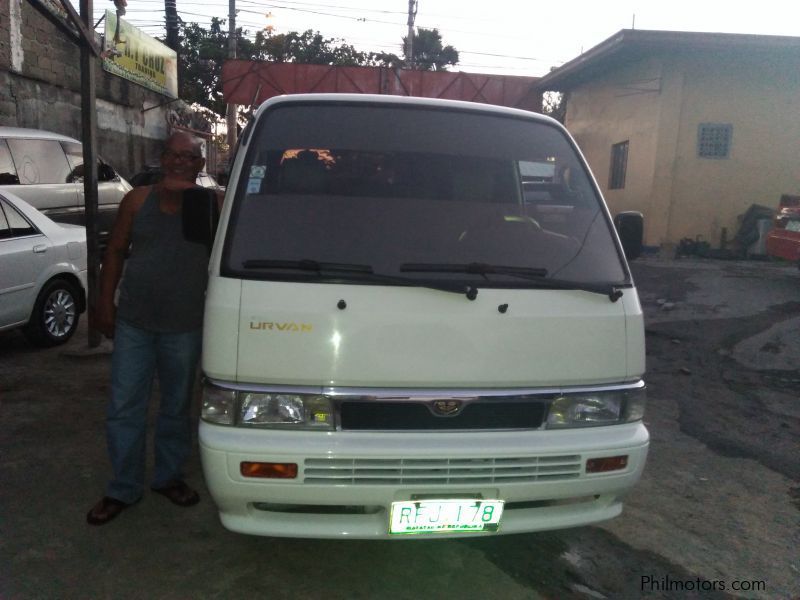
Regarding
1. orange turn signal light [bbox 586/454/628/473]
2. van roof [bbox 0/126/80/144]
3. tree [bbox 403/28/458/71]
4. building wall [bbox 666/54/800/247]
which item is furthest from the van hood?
tree [bbox 403/28/458/71]

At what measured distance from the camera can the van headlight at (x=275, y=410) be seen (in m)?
2.49

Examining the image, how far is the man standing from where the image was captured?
312 centimetres

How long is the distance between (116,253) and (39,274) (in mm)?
3567

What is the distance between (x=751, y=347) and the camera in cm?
716

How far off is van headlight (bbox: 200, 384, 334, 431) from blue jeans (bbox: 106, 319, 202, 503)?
2.73ft

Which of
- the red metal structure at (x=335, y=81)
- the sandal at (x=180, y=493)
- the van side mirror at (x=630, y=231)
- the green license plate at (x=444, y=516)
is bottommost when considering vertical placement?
the sandal at (x=180, y=493)

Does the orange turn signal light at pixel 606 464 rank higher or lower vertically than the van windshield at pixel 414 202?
lower

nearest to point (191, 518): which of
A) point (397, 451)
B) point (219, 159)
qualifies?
point (397, 451)

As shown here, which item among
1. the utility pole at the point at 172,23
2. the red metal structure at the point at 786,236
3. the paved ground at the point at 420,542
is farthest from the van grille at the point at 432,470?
the utility pole at the point at 172,23

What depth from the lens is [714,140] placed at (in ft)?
44.8

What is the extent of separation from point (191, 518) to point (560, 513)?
1.77 m

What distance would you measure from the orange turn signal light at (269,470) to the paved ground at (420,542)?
0.61m

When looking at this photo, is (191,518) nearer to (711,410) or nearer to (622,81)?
(711,410)

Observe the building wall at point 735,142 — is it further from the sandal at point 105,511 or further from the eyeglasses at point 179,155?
the sandal at point 105,511
